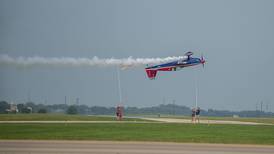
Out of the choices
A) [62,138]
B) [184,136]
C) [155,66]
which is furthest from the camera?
[155,66]

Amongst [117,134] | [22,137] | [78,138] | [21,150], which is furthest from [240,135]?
[21,150]

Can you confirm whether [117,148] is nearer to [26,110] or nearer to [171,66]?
[171,66]

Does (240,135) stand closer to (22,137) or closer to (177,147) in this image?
(177,147)

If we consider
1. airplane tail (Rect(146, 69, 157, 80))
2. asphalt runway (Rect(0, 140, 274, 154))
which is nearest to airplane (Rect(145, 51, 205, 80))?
airplane tail (Rect(146, 69, 157, 80))

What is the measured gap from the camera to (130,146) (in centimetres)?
3934

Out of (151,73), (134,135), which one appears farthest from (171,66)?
(134,135)

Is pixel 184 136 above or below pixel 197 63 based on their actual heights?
below

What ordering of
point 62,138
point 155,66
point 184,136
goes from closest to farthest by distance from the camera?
point 62,138
point 184,136
point 155,66

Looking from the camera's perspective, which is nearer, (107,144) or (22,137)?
(107,144)

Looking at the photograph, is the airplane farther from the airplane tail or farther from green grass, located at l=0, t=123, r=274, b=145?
green grass, located at l=0, t=123, r=274, b=145

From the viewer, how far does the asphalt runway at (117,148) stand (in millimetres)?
35219

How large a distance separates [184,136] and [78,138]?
8.68 metres

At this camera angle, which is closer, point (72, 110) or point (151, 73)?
point (151, 73)

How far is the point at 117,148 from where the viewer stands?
1479 inches
